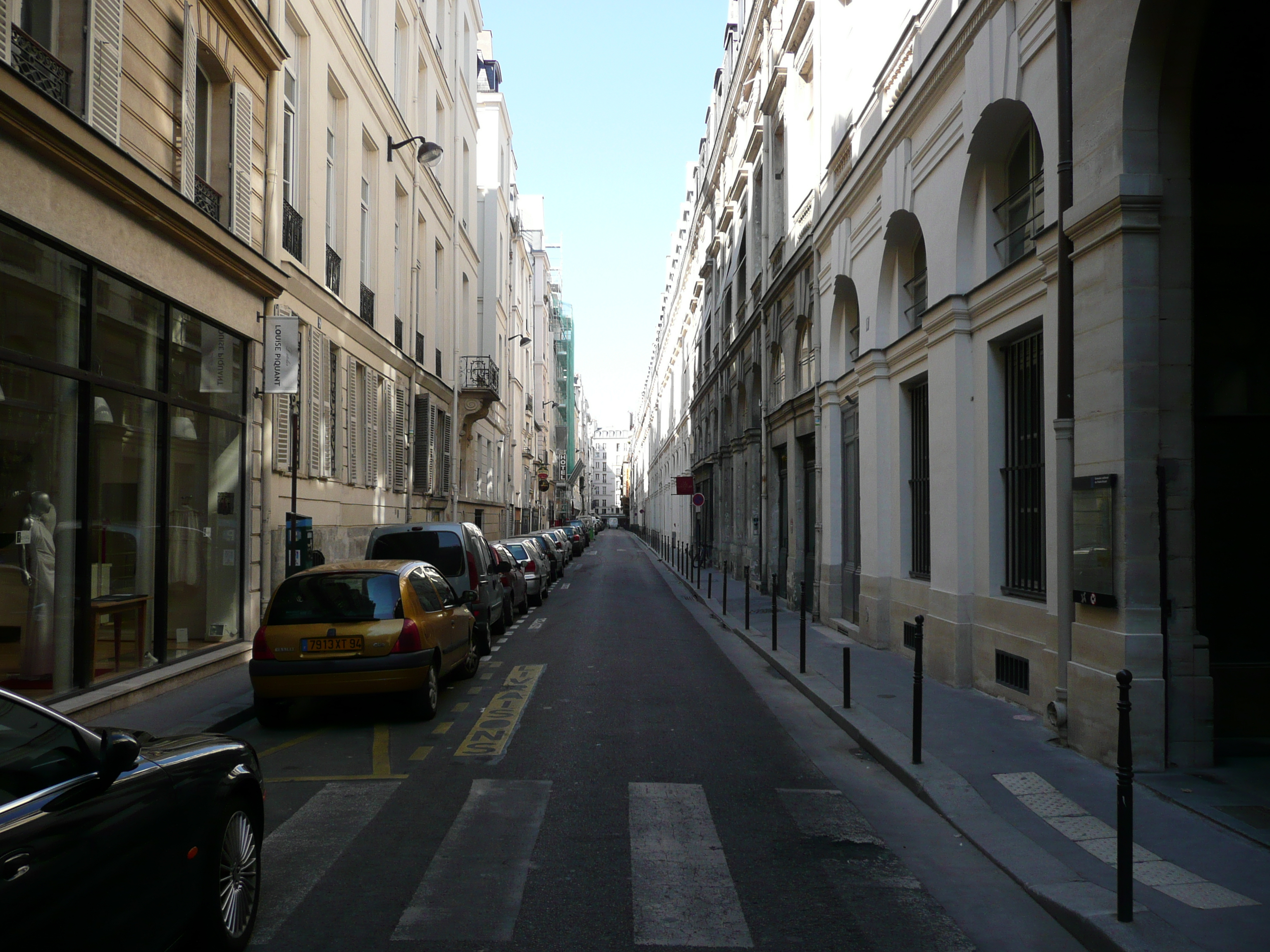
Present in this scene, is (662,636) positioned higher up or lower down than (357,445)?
lower down

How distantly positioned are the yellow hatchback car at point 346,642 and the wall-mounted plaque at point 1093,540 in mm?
5798

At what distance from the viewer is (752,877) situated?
5.14 meters

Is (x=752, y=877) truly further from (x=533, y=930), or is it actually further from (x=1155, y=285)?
(x=1155, y=285)

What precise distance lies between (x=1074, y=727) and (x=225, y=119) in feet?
41.2

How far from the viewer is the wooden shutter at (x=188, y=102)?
1144 cm

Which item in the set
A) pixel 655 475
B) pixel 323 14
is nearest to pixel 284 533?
pixel 323 14

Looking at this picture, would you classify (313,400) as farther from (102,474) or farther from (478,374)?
(478,374)

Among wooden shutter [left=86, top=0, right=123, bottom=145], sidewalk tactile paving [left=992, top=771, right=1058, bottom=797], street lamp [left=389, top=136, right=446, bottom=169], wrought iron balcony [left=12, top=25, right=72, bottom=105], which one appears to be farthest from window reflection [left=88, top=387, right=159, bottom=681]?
street lamp [left=389, top=136, right=446, bottom=169]

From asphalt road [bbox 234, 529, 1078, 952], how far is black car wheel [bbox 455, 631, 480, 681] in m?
1.03

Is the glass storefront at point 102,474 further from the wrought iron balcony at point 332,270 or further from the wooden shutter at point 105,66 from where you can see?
the wrought iron balcony at point 332,270

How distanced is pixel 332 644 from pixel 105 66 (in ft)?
20.9

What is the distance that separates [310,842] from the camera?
5.64 m

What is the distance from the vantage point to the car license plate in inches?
345

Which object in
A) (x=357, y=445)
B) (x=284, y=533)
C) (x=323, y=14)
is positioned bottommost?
(x=284, y=533)
